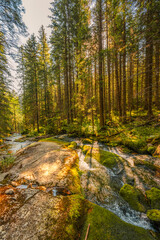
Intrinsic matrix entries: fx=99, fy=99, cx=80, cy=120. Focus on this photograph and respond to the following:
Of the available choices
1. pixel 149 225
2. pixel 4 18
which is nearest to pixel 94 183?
pixel 149 225

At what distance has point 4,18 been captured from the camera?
5.45 meters

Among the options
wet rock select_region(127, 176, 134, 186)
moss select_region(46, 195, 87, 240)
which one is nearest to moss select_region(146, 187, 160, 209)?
wet rock select_region(127, 176, 134, 186)

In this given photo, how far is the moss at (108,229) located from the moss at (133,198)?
720 mm

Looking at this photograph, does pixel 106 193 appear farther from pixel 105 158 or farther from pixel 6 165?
pixel 6 165

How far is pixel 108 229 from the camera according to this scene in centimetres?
205

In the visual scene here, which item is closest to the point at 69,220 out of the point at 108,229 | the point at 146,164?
the point at 108,229

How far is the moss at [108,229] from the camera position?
193 centimetres

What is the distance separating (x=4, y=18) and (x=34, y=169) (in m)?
8.09

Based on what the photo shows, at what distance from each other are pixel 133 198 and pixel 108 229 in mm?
1573

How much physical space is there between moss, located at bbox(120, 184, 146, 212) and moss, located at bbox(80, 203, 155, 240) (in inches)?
28.4

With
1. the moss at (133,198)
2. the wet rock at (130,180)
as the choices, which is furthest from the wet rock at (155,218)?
the wet rock at (130,180)

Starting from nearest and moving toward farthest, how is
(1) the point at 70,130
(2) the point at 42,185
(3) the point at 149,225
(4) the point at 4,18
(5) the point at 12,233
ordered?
(5) the point at 12,233 → (3) the point at 149,225 → (2) the point at 42,185 → (4) the point at 4,18 → (1) the point at 70,130

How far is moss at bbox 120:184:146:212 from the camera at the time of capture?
2.97m

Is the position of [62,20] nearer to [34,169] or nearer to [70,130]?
[70,130]
